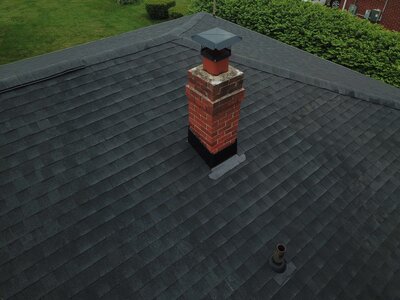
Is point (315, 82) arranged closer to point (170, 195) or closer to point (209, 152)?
point (209, 152)

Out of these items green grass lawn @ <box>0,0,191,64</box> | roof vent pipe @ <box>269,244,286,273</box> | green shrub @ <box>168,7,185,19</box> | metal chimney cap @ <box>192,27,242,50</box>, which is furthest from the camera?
green shrub @ <box>168,7,185,19</box>

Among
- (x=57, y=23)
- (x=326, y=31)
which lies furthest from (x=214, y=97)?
(x=57, y=23)

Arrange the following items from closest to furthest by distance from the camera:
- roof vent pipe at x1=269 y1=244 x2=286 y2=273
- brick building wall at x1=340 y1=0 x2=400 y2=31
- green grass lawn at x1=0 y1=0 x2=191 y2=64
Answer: roof vent pipe at x1=269 y1=244 x2=286 y2=273 → green grass lawn at x1=0 y1=0 x2=191 y2=64 → brick building wall at x1=340 y1=0 x2=400 y2=31

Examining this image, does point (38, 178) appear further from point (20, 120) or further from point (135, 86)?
point (135, 86)

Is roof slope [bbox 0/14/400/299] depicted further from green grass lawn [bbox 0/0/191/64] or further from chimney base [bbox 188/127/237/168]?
green grass lawn [bbox 0/0/191/64]

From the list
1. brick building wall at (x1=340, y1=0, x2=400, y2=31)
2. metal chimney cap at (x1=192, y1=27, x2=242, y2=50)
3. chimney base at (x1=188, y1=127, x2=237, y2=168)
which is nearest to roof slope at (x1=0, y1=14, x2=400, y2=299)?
chimney base at (x1=188, y1=127, x2=237, y2=168)
